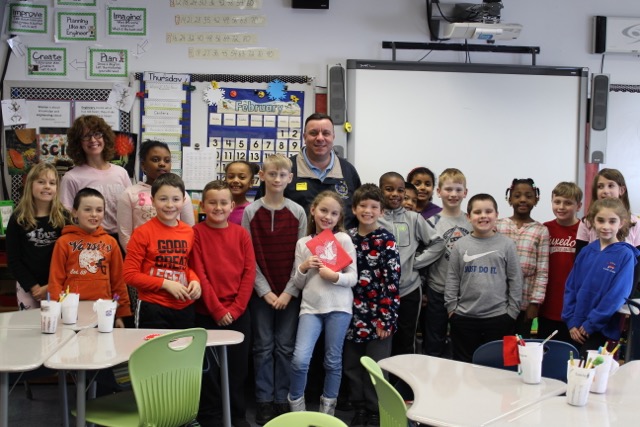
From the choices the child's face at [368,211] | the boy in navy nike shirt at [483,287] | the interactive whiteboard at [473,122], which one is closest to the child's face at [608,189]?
the boy in navy nike shirt at [483,287]

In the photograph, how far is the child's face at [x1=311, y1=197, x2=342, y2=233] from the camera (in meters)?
3.67

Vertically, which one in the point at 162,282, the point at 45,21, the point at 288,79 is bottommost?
the point at 162,282

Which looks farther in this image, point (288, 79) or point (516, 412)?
point (288, 79)

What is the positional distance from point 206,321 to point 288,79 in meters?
2.40

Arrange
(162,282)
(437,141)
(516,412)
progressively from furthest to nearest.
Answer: (437,141) → (162,282) → (516,412)

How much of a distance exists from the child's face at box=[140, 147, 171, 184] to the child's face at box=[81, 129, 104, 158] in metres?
0.32

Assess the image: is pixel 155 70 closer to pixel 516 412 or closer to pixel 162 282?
pixel 162 282

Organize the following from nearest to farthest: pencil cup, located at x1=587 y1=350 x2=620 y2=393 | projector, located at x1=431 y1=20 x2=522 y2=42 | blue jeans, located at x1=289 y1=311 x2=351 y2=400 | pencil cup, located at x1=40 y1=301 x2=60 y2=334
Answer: pencil cup, located at x1=587 y1=350 x2=620 y2=393
pencil cup, located at x1=40 y1=301 x2=60 y2=334
blue jeans, located at x1=289 y1=311 x2=351 y2=400
projector, located at x1=431 y1=20 x2=522 y2=42

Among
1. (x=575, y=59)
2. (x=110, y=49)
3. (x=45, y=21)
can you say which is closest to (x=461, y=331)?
(x=575, y=59)

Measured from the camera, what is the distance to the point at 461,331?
3.79 metres

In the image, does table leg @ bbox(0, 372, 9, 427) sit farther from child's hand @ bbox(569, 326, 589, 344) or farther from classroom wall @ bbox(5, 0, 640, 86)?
classroom wall @ bbox(5, 0, 640, 86)

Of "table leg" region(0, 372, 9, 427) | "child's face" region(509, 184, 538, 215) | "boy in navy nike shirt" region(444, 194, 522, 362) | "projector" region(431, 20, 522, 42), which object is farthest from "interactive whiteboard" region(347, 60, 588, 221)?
"table leg" region(0, 372, 9, 427)

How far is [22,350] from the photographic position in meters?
2.70

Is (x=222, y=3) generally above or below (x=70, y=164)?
above
